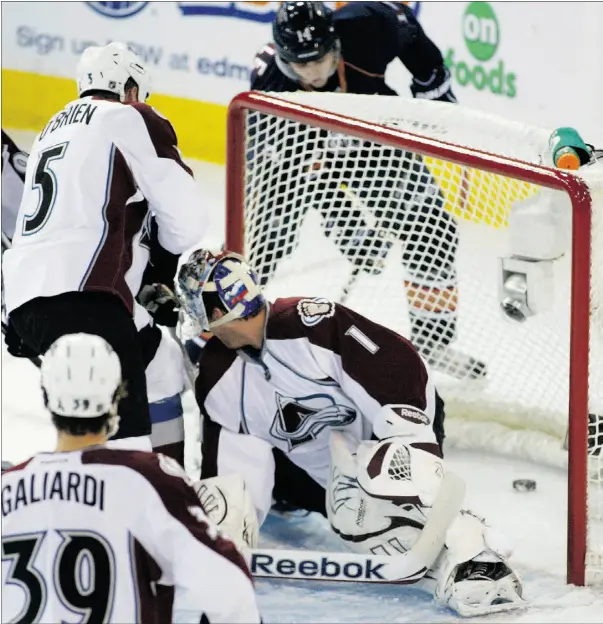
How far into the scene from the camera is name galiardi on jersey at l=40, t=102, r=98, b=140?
108 inches

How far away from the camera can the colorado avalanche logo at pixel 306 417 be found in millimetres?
2801

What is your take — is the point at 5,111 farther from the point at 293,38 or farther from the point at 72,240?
the point at 72,240

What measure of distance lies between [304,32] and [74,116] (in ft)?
2.66

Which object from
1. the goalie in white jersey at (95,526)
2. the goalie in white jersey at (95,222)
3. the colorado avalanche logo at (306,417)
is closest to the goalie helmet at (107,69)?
the goalie in white jersey at (95,222)

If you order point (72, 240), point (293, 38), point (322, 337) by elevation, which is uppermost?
point (293, 38)

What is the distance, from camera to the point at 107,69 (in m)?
2.85

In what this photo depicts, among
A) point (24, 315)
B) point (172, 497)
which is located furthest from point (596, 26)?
point (172, 497)

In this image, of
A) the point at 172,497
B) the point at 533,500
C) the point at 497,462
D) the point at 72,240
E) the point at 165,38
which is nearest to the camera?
the point at 172,497

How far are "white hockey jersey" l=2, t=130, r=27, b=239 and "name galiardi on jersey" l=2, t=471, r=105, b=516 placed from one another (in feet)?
5.47

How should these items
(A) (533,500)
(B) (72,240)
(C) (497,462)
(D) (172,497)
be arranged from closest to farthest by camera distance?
(D) (172,497) → (B) (72,240) → (A) (533,500) → (C) (497,462)

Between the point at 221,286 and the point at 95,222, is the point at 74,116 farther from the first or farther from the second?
the point at 221,286

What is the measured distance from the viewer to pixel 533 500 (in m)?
3.08

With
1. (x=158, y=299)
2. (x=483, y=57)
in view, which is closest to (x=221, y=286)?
(x=158, y=299)

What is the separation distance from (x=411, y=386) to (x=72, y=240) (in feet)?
2.34
